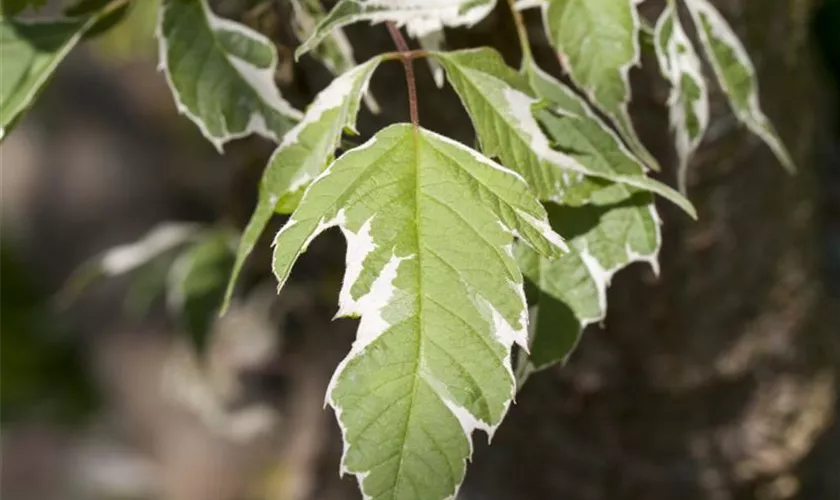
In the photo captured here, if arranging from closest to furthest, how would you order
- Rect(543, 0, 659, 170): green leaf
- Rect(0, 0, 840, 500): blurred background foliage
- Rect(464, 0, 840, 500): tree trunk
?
Rect(543, 0, 659, 170): green leaf
Rect(464, 0, 840, 500): tree trunk
Rect(0, 0, 840, 500): blurred background foliage

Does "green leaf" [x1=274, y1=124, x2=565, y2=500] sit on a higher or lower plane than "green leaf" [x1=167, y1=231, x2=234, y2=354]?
higher

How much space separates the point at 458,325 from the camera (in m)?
0.45

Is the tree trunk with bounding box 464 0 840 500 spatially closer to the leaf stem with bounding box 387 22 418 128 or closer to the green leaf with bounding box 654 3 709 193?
the green leaf with bounding box 654 3 709 193

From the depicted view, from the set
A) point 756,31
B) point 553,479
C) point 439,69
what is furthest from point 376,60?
point 553,479

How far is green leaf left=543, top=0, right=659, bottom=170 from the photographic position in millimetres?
556

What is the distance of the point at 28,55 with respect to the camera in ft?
2.00

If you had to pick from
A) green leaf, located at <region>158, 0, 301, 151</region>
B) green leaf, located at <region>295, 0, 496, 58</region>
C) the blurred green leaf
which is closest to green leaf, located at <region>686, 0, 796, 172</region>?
green leaf, located at <region>295, 0, 496, 58</region>

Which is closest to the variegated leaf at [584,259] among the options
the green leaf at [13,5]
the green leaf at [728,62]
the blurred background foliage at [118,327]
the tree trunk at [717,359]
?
the green leaf at [728,62]

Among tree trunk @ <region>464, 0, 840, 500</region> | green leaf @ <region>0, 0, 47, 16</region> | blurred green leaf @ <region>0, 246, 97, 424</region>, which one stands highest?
green leaf @ <region>0, 0, 47, 16</region>

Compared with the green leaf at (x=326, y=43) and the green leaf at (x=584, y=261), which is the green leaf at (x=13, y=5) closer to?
the green leaf at (x=326, y=43)

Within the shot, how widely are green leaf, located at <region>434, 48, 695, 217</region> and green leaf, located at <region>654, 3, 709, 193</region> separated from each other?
7 centimetres

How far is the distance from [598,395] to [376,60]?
0.57 m

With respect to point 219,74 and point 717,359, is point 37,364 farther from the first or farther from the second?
point 219,74

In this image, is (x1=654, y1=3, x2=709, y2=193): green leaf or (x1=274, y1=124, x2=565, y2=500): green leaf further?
(x1=654, y1=3, x2=709, y2=193): green leaf
